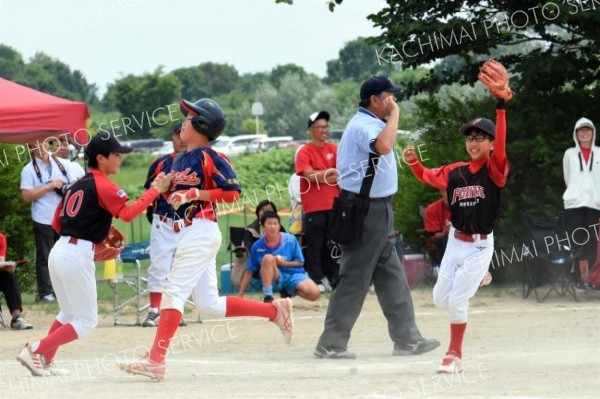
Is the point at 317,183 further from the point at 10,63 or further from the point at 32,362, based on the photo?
the point at 10,63

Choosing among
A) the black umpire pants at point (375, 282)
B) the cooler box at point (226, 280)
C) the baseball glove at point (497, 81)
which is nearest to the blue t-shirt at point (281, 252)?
the cooler box at point (226, 280)

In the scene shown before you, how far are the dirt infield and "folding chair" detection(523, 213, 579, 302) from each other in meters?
0.56

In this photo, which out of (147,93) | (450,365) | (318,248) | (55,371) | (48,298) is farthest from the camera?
(147,93)

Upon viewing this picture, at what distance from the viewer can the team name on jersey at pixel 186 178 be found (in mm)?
9047

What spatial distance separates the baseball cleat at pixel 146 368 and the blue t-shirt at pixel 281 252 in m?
5.36

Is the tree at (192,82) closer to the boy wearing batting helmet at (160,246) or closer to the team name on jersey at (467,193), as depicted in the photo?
the boy wearing batting helmet at (160,246)

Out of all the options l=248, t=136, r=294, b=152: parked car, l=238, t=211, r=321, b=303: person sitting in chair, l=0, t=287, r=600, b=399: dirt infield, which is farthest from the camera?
l=248, t=136, r=294, b=152: parked car

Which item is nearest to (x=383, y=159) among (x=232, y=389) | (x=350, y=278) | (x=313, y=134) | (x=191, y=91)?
(x=350, y=278)

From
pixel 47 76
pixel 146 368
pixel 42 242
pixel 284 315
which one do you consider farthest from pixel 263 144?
pixel 146 368

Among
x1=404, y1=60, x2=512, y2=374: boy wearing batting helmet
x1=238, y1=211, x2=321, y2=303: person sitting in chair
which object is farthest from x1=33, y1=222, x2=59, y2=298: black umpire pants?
x1=404, y1=60, x2=512, y2=374: boy wearing batting helmet

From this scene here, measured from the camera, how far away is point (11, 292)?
45.4ft

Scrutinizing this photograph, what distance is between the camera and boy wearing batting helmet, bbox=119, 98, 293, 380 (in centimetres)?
892

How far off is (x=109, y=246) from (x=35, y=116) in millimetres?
5141

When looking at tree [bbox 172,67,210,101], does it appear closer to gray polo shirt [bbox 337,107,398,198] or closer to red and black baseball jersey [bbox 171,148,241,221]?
gray polo shirt [bbox 337,107,398,198]
